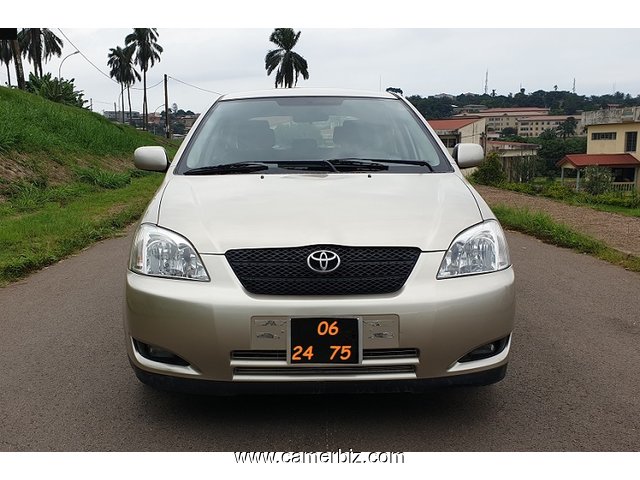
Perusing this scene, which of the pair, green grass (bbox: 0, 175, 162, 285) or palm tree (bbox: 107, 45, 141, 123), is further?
palm tree (bbox: 107, 45, 141, 123)

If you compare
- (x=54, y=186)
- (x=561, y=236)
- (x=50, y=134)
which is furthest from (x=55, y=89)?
(x=561, y=236)

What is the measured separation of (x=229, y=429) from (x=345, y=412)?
547mm

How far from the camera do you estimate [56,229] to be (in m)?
8.18

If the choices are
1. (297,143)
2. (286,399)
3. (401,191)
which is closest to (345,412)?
(286,399)

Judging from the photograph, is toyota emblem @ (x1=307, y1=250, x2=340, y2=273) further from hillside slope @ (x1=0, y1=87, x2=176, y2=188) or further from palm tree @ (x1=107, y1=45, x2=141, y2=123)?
palm tree @ (x1=107, y1=45, x2=141, y2=123)

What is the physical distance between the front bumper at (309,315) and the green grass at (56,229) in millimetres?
3930

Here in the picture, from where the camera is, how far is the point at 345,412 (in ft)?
9.88

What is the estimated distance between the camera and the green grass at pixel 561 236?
21.6 ft

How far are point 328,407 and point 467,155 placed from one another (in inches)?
78.0

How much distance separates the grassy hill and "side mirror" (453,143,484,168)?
422cm

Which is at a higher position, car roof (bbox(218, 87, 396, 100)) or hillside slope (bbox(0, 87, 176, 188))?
car roof (bbox(218, 87, 396, 100))

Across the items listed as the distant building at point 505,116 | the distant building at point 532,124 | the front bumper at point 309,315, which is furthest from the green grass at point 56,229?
the distant building at point 505,116

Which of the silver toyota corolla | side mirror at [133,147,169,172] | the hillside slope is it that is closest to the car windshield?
side mirror at [133,147,169,172]

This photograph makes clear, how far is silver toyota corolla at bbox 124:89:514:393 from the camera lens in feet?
8.46
